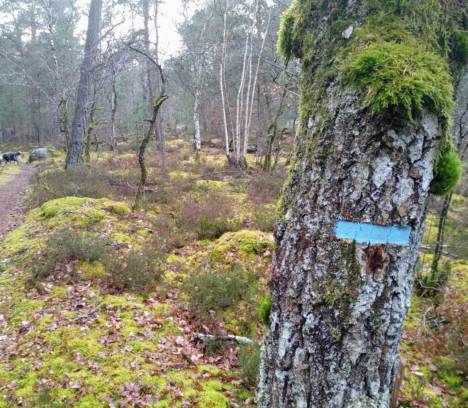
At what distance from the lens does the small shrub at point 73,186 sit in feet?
31.0

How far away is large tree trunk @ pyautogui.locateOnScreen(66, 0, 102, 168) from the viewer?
1157 cm

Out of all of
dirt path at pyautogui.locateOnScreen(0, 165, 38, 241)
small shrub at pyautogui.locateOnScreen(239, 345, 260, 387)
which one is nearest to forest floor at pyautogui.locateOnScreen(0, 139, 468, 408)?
small shrub at pyautogui.locateOnScreen(239, 345, 260, 387)

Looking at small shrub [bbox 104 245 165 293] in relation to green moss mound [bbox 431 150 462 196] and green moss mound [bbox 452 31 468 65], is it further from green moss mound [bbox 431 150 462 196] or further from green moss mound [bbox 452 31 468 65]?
green moss mound [bbox 452 31 468 65]

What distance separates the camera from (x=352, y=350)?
1480mm

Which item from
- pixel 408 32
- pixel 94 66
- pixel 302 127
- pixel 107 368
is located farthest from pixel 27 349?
pixel 94 66

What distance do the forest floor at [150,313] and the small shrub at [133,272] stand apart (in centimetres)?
2

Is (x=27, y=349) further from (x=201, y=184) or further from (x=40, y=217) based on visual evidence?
(x=201, y=184)

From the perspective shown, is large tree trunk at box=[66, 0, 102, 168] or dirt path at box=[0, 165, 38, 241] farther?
large tree trunk at box=[66, 0, 102, 168]

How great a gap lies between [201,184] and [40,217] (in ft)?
17.2

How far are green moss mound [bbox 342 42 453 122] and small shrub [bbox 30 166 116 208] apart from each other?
9326 millimetres

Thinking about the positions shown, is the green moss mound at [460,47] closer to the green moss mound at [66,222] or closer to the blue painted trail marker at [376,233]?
the blue painted trail marker at [376,233]

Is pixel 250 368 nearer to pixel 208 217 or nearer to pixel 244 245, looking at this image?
pixel 244 245

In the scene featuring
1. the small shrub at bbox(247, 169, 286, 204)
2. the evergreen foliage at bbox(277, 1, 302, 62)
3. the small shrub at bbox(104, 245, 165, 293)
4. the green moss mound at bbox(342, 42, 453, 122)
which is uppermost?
the evergreen foliage at bbox(277, 1, 302, 62)

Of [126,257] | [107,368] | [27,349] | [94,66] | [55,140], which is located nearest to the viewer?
[107,368]
